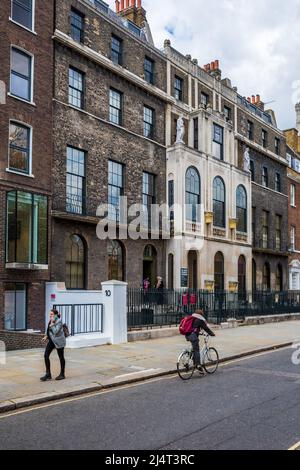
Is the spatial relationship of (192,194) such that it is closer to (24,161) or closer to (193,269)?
(193,269)

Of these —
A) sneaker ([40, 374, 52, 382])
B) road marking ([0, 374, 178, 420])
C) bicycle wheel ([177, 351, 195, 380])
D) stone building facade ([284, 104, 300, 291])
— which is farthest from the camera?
stone building facade ([284, 104, 300, 291])

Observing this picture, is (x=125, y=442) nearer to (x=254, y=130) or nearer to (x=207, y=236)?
(x=207, y=236)

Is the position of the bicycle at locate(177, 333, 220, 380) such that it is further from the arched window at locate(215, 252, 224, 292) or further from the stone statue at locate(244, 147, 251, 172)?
the stone statue at locate(244, 147, 251, 172)

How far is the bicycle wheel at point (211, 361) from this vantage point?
487 inches

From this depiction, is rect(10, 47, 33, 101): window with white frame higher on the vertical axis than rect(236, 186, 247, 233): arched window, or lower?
higher

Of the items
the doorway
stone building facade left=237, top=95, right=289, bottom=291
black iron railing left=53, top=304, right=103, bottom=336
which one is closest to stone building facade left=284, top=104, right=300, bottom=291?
stone building facade left=237, top=95, right=289, bottom=291

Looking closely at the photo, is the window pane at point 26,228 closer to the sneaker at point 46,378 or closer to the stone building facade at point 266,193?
the sneaker at point 46,378

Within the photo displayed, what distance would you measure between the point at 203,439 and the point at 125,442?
1.06m

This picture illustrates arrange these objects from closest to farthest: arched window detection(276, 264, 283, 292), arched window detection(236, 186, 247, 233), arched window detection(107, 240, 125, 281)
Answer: arched window detection(107, 240, 125, 281) → arched window detection(236, 186, 247, 233) → arched window detection(276, 264, 283, 292)

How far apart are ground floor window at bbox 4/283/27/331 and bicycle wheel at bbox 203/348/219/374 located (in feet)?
28.9

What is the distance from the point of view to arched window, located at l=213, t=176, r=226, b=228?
31125 mm

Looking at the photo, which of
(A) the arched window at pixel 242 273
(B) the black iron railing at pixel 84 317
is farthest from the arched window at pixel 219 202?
(B) the black iron railing at pixel 84 317

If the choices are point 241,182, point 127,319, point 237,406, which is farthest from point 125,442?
point 241,182

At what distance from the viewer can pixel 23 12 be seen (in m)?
20.5
